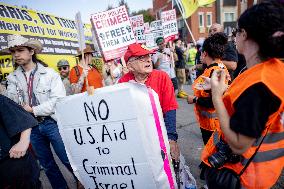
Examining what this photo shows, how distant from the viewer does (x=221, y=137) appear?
1.78 metres

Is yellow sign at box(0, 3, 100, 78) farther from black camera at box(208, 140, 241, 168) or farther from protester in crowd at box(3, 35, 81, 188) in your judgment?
black camera at box(208, 140, 241, 168)

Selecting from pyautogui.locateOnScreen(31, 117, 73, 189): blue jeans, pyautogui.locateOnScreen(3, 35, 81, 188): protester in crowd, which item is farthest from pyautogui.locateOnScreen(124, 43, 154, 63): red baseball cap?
pyautogui.locateOnScreen(31, 117, 73, 189): blue jeans

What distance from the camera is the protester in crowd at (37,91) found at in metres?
3.42

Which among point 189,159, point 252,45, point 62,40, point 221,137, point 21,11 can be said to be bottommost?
point 189,159

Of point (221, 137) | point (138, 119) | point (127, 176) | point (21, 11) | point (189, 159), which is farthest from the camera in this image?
point (21, 11)

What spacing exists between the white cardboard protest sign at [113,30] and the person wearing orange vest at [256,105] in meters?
3.06

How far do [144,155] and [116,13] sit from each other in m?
3.03

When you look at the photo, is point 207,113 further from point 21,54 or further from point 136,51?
point 21,54

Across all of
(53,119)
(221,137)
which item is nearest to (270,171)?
(221,137)

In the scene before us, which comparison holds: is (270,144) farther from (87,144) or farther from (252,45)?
(87,144)

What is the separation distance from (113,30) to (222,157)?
3.38 metres

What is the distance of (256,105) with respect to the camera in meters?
1.30

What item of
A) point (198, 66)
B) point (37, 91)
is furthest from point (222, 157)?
point (198, 66)

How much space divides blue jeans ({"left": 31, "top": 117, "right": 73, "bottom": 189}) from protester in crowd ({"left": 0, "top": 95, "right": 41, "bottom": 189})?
1.17 meters
